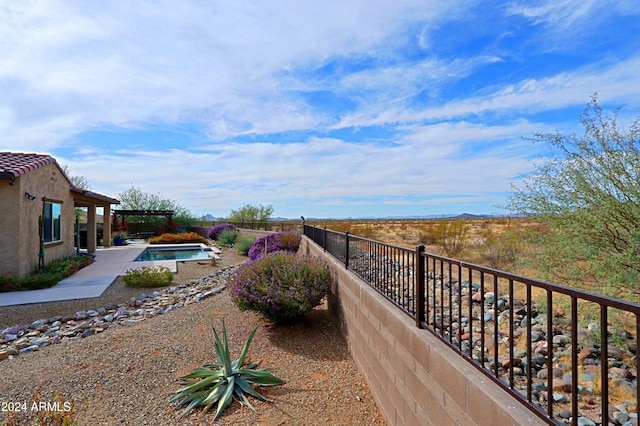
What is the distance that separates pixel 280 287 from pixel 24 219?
829 centimetres

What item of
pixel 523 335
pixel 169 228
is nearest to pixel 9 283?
pixel 523 335

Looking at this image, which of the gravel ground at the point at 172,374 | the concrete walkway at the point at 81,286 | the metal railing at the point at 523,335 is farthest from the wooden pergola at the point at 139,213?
the metal railing at the point at 523,335

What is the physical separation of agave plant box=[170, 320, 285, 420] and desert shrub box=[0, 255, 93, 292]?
7.44 meters

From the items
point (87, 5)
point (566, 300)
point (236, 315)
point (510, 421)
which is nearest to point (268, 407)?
point (510, 421)

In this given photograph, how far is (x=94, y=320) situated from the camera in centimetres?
688

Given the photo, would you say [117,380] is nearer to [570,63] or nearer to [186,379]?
[186,379]

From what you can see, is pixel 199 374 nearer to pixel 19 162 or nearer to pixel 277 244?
pixel 277 244

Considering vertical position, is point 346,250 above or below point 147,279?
above

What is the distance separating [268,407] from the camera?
11.5ft

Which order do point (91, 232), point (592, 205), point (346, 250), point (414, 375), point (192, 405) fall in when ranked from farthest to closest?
point (91, 232) → point (346, 250) → point (592, 205) → point (192, 405) → point (414, 375)

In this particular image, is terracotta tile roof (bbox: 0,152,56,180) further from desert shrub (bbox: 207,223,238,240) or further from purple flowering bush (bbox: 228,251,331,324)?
desert shrub (bbox: 207,223,238,240)

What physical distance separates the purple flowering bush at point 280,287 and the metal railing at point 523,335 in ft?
2.08

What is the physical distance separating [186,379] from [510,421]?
3673mm

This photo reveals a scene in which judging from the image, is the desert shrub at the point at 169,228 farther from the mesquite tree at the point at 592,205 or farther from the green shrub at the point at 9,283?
the mesquite tree at the point at 592,205
